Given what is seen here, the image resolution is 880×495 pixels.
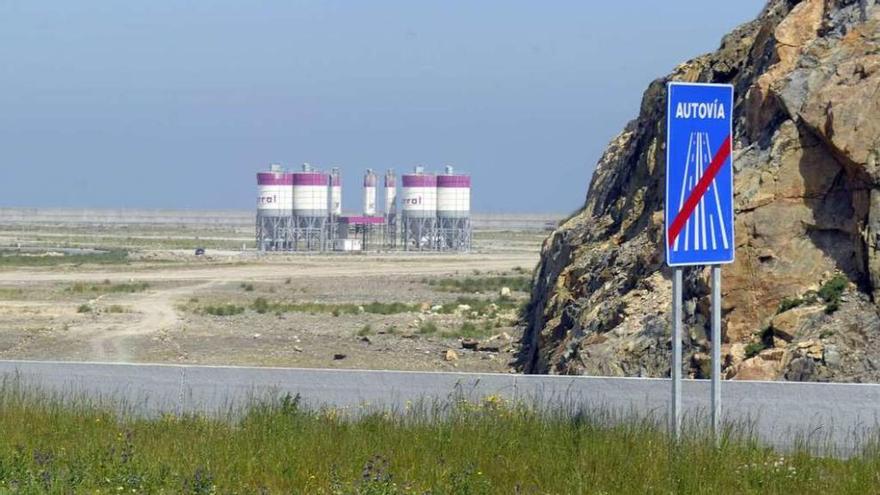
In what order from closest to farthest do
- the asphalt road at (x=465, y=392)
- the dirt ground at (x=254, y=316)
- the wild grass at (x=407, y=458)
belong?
the wild grass at (x=407, y=458) → the asphalt road at (x=465, y=392) → the dirt ground at (x=254, y=316)

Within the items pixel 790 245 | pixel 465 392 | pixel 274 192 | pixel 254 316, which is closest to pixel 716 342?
pixel 465 392

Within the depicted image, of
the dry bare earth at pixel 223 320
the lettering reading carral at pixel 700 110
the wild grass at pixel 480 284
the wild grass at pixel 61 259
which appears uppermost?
the lettering reading carral at pixel 700 110

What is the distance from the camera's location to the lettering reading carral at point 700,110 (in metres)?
10.7

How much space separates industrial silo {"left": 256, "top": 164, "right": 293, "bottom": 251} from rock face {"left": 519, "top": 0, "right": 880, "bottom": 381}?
82799 mm

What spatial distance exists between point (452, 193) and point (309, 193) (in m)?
12.7

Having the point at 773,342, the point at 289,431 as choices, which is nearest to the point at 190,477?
the point at 289,431

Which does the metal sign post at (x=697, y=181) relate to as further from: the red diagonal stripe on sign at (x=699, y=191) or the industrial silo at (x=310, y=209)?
the industrial silo at (x=310, y=209)

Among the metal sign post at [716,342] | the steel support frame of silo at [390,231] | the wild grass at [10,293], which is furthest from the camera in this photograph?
the steel support frame of silo at [390,231]

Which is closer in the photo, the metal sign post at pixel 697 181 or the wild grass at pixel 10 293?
the metal sign post at pixel 697 181

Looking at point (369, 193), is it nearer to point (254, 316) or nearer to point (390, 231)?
point (390, 231)

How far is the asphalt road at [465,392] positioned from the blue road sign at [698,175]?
2392mm

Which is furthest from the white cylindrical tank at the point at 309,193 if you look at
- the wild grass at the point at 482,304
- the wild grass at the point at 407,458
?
the wild grass at the point at 407,458

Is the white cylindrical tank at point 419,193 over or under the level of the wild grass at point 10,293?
over

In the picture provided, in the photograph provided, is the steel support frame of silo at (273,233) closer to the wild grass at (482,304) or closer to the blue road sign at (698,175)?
the wild grass at (482,304)
